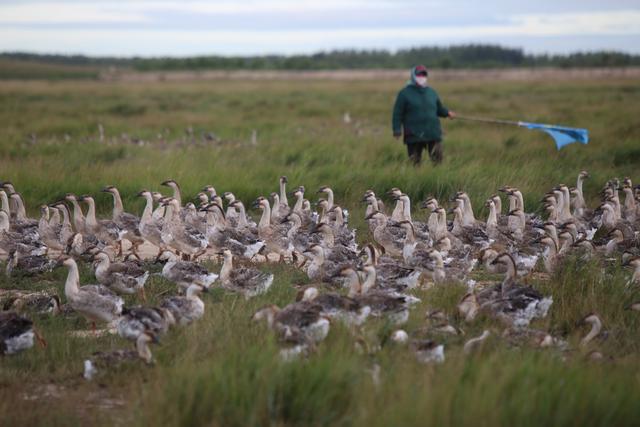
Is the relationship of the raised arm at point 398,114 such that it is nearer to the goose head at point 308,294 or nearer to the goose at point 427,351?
the goose head at point 308,294

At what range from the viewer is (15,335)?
303 inches

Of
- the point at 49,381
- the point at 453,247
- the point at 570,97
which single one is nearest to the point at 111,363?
the point at 49,381

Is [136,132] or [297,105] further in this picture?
[297,105]

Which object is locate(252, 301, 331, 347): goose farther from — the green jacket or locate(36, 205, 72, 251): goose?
the green jacket

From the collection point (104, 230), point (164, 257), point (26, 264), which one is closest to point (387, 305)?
point (164, 257)

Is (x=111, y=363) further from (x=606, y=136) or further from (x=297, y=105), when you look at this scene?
(x=297, y=105)

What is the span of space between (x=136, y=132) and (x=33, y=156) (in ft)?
31.2

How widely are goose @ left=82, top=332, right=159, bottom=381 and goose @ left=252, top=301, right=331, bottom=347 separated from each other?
1121mm

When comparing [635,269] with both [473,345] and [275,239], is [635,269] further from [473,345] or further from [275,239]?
[275,239]

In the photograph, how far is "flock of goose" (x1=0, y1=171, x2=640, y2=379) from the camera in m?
7.93

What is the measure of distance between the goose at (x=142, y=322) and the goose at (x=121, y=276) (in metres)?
1.74

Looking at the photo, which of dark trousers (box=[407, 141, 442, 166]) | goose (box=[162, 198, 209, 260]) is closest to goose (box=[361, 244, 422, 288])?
goose (box=[162, 198, 209, 260])

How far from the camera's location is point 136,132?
1134 inches

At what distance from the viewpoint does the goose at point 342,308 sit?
26.8ft
